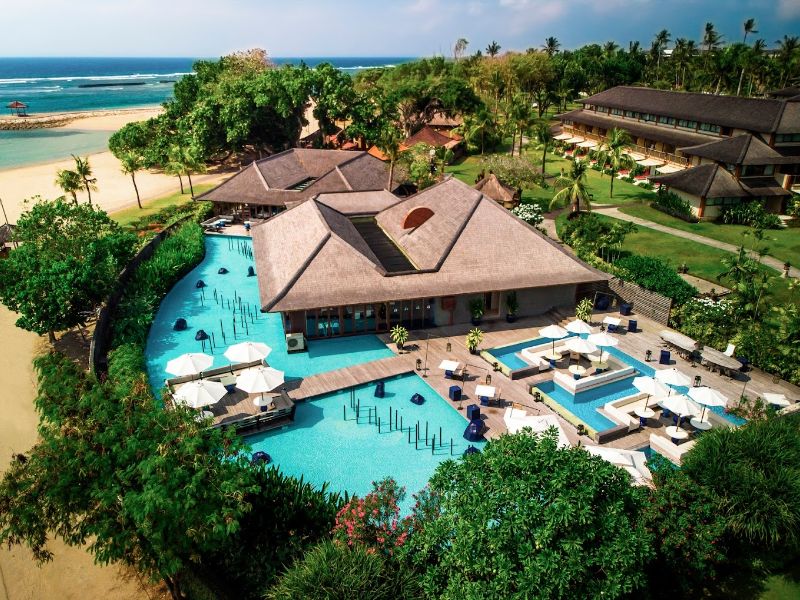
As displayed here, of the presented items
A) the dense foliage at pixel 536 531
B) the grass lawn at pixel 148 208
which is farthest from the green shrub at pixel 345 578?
the grass lawn at pixel 148 208

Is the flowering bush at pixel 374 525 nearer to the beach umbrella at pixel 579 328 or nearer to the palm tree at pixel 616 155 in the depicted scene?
the beach umbrella at pixel 579 328

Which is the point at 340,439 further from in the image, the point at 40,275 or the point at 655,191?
the point at 655,191

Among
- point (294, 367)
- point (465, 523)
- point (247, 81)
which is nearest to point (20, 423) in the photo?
point (294, 367)

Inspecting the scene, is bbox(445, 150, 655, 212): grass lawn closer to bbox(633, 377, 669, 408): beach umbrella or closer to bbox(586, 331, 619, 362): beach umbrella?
bbox(586, 331, 619, 362): beach umbrella

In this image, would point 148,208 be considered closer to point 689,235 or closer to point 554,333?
point 554,333

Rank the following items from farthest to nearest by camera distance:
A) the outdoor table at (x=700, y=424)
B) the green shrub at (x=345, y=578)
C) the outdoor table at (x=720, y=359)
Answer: the outdoor table at (x=720, y=359) < the outdoor table at (x=700, y=424) < the green shrub at (x=345, y=578)

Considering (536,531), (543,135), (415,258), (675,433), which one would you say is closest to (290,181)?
(415,258)

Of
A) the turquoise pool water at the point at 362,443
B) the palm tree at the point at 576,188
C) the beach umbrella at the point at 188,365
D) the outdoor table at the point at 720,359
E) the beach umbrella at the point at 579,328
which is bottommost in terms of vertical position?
the turquoise pool water at the point at 362,443
